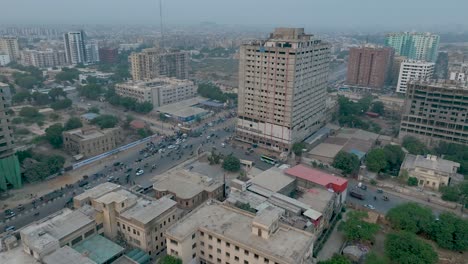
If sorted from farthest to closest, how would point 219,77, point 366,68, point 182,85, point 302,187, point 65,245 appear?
point 219,77 < point 366,68 < point 182,85 < point 302,187 < point 65,245

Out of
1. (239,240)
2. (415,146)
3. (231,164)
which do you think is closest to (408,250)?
(239,240)

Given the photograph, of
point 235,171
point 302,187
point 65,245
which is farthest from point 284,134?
point 65,245

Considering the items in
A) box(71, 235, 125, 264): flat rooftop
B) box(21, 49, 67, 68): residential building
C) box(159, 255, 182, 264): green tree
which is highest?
box(21, 49, 67, 68): residential building

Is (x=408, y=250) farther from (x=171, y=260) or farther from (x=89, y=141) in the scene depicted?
(x=89, y=141)

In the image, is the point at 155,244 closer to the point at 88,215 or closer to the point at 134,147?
the point at 88,215

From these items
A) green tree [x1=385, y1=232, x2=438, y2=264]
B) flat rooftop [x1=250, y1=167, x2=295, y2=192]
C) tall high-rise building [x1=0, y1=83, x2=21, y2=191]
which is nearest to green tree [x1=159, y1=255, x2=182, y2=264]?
flat rooftop [x1=250, y1=167, x2=295, y2=192]

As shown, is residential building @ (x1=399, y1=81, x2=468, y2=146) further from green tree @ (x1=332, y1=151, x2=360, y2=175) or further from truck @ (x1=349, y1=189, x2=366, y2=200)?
truck @ (x1=349, y1=189, x2=366, y2=200)

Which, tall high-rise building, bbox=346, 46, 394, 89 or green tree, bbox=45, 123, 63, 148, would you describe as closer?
green tree, bbox=45, 123, 63, 148
